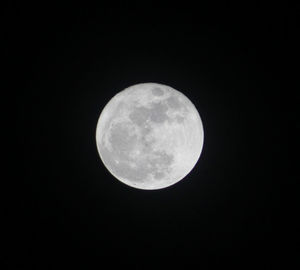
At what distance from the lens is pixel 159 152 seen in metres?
5.39

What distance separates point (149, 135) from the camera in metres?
5.32

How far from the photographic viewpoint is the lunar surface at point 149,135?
5.37 meters

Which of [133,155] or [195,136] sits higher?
[195,136]

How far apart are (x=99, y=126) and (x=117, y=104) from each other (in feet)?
1.36

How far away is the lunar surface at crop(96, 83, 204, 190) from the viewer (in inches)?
211

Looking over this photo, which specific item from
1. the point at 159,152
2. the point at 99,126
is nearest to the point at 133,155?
the point at 159,152

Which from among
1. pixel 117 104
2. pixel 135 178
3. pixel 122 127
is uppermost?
pixel 117 104

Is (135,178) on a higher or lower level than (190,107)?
lower

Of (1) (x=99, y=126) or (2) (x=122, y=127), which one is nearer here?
(2) (x=122, y=127)

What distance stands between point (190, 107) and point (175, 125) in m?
0.46

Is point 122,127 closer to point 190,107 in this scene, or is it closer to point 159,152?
point 159,152

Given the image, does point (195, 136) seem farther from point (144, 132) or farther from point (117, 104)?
point (117, 104)

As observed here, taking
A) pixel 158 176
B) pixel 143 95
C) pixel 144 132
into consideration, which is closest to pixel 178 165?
pixel 158 176

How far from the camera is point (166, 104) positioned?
554cm
